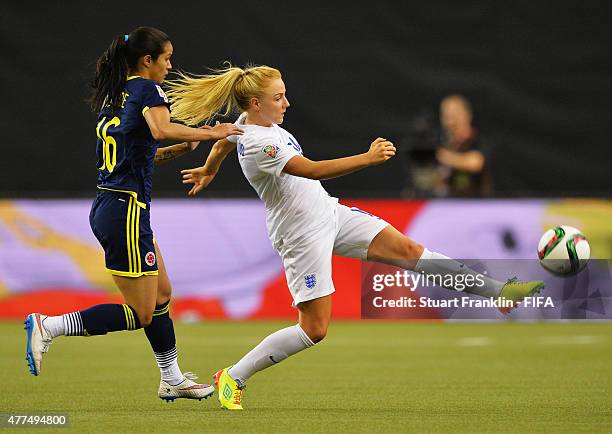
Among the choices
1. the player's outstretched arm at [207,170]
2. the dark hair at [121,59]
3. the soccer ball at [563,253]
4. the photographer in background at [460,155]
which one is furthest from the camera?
the photographer in background at [460,155]

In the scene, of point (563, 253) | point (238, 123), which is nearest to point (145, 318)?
point (238, 123)

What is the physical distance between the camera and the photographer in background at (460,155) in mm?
14109

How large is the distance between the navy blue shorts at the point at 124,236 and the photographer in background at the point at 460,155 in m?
7.72

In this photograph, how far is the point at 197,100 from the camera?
23.0ft

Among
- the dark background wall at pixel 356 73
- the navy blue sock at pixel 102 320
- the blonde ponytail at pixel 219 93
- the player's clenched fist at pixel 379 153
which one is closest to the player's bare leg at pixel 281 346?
the navy blue sock at pixel 102 320

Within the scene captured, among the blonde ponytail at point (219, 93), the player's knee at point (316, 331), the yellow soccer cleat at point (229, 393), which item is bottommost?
the yellow soccer cleat at point (229, 393)

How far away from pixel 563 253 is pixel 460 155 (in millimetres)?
7278

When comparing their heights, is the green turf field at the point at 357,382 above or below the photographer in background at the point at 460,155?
below

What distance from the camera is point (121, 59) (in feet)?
22.0

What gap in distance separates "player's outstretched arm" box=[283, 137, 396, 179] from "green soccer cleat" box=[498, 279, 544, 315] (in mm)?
1044

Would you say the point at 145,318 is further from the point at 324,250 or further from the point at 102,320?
the point at 324,250

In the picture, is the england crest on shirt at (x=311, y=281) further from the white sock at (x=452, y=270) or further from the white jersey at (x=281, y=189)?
the white sock at (x=452, y=270)

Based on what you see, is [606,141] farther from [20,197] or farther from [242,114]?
[242,114]

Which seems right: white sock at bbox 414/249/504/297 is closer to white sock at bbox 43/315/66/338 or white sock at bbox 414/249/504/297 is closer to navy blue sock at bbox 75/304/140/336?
navy blue sock at bbox 75/304/140/336
